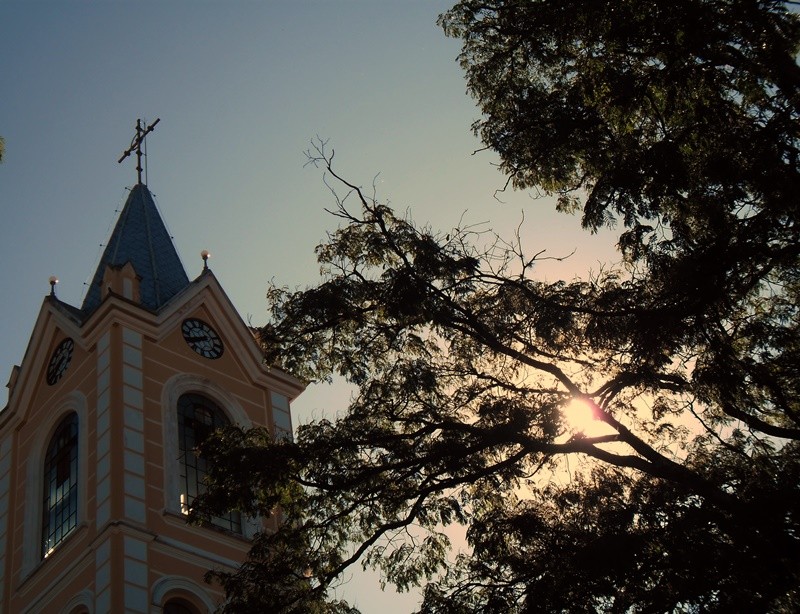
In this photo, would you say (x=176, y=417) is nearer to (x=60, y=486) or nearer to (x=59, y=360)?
(x=60, y=486)

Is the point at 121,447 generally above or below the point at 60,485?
below

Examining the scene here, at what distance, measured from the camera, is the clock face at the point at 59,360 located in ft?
105

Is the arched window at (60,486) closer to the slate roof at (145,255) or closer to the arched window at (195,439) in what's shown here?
the arched window at (195,439)

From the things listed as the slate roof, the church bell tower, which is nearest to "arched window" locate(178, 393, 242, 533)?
the church bell tower

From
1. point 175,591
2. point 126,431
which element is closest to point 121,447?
point 126,431

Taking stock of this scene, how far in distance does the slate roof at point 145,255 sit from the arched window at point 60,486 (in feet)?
9.83

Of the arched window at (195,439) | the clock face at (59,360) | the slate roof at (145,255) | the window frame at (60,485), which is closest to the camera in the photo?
the window frame at (60,485)

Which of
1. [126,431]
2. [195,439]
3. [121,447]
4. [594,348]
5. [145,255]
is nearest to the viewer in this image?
[594,348]

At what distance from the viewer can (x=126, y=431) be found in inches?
1111

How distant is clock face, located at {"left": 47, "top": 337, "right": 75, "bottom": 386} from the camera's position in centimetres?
3195

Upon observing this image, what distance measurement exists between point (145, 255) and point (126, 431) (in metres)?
7.88

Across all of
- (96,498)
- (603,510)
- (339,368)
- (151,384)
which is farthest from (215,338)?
(603,510)

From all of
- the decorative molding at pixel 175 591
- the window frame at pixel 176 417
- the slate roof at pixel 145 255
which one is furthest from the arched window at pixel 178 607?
the slate roof at pixel 145 255

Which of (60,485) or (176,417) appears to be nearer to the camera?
(60,485)
